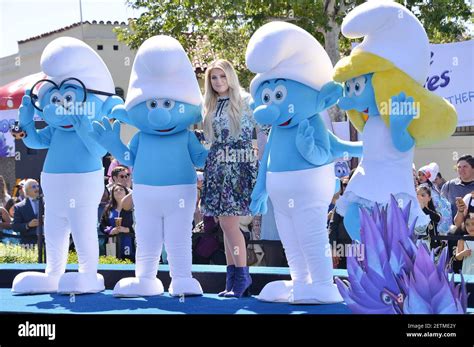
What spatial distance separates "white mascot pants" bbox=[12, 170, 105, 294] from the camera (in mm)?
6414

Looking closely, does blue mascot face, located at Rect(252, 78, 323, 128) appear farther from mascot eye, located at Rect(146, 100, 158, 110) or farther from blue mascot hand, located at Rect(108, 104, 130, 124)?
blue mascot hand, located at Rect(108, 104, 130, 124)

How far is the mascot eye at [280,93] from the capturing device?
573 centimetres

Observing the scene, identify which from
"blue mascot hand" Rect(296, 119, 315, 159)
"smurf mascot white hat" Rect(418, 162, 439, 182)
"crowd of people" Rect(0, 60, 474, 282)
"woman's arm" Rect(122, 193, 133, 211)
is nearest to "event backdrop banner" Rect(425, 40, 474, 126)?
"crowd of people" Rect(0, 60, 474, 282)

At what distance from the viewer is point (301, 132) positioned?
557 centimetres

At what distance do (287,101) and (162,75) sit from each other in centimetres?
97

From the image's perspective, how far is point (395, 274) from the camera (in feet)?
16.5

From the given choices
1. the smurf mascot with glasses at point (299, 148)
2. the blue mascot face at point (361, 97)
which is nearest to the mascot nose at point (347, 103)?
the blue mascot face at point (361, 97)

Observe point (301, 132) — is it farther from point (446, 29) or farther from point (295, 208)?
point (446, 29)

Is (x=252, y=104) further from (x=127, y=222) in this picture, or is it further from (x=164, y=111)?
(x=127, y=222)

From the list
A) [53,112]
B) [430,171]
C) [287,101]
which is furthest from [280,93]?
[430,171]

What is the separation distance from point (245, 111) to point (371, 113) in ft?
3.45

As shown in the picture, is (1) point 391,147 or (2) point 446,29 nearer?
(1) point 391,147

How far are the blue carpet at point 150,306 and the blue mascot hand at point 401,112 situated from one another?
47.0 inches

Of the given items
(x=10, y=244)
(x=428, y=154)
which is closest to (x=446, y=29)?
(x=428, y=154)
